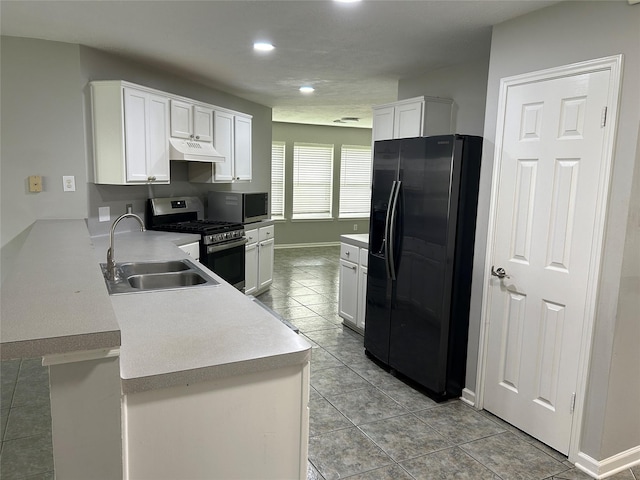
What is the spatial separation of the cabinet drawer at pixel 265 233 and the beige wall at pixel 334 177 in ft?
10.5

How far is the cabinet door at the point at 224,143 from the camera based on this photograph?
487cm

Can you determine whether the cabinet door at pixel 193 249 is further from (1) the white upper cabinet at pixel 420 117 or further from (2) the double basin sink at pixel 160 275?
(1) the white upper cabinet at pixel 420 117

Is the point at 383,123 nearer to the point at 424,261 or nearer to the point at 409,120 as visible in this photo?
the point at 409,120

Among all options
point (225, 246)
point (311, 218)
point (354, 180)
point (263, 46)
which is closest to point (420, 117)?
point (263, 46)

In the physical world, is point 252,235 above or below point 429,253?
below

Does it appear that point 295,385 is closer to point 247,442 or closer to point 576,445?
point 247,442

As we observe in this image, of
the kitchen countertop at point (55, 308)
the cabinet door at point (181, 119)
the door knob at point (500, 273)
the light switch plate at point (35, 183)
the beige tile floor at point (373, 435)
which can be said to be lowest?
the beige tile floor at point (373, 435)

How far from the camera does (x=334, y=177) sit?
30.5 ft

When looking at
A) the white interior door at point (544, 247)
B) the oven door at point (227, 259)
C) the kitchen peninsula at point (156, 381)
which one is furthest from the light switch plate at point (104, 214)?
the white interior door at point (544, 247)

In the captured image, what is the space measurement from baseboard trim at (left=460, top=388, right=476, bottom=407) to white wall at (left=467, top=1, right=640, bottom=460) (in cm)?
75

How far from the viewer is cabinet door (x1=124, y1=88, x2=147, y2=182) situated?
11.9ft

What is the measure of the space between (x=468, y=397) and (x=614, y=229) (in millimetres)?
1474

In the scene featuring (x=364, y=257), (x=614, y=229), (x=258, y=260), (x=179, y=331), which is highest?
(x=614, y=229)

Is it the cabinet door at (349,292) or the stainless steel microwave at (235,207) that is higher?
the stainless steel microwave at (235,207)
